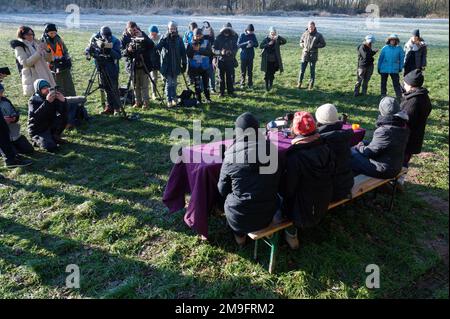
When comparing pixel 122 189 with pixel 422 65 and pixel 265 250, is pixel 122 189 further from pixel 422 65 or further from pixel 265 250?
pixel 422 65

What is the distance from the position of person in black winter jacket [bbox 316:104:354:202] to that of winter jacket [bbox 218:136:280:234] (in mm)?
756

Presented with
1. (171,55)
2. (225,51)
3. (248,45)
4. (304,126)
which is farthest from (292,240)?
(248,45)

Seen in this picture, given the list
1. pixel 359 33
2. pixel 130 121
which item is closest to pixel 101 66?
pixel 130 121

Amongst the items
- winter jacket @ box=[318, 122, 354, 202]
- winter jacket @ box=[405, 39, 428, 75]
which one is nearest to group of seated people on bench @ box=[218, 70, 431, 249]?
Result: winter jacket @ box=[318, 122, 354, 202]

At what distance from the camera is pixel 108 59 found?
763cm

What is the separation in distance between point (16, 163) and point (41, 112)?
36.7 inches

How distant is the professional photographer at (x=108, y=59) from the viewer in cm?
743

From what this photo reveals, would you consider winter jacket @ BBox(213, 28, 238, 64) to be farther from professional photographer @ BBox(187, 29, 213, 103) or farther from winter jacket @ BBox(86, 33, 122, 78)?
winter jacket @ BBox(86, 33, 122, 78)

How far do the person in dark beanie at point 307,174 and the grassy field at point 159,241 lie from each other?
606mm

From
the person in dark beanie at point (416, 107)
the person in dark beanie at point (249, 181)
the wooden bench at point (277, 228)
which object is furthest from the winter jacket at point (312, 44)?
the person in dark beanie at point (249, 181)

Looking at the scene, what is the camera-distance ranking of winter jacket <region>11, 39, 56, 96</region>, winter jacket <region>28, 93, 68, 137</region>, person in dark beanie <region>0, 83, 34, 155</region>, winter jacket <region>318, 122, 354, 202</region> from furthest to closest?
1. winter jacket <region>11, 39, 56, 96</region>
2. winter jacket <region>28, 93, 68, 137</region>
3. person in dark beanie <region>0, 83, 34, 155</region>
4. winter jacket <region>318, 122, 354, 202</region>

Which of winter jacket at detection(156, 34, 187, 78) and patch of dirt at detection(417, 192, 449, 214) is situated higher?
winter jacket at detection(156, 34, 187, 78)

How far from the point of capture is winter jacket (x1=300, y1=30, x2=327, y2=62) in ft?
31.6

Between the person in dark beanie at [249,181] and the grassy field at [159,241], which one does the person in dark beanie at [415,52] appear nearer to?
the grassy field at [159,241]
